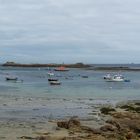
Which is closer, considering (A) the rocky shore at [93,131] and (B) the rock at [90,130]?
(A) the rocky shore at [93,131]

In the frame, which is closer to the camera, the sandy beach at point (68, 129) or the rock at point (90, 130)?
the sandy beach at point (68, 129)

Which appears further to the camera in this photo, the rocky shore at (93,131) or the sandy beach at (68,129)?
the sandy beach at (68,129)

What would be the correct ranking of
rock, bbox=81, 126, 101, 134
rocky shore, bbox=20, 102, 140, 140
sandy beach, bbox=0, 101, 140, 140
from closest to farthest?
rocky shore, bbox=20, 102, 140, 140 → sandy beach, bbox=0, 101, 140, 140 → rock, bbox=81, 126, 101, 134

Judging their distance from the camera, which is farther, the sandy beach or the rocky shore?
the sandy beach

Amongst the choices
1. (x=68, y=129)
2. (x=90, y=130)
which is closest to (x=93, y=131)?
(x=90, y=130)

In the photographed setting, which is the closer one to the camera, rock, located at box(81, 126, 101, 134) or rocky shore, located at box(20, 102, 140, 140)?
rocky shore, located at box(20, 102, 140, 140)

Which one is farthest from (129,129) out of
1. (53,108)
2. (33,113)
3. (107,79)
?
(107,79)

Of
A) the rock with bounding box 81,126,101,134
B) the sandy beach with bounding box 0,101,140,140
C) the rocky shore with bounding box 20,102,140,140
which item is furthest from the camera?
the rock with bounding box 81,126,101,134

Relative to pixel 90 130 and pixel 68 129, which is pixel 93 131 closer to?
pixel 90 130

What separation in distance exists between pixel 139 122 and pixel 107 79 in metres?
Answer: 88.1

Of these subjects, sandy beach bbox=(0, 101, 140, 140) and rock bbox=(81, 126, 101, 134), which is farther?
rock bbox=(81, 126, 101, 134)

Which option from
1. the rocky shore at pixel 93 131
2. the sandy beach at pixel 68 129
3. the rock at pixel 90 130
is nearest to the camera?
the rocky shore at pixel 93 131

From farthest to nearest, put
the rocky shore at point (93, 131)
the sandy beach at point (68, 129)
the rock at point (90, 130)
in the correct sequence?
1. the rock at point (90, 130)
2. the sandy beach at point (68, 129)
3. the rocky shore at point (93, 131)

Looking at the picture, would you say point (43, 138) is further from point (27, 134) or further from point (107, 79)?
point (107, 79)
